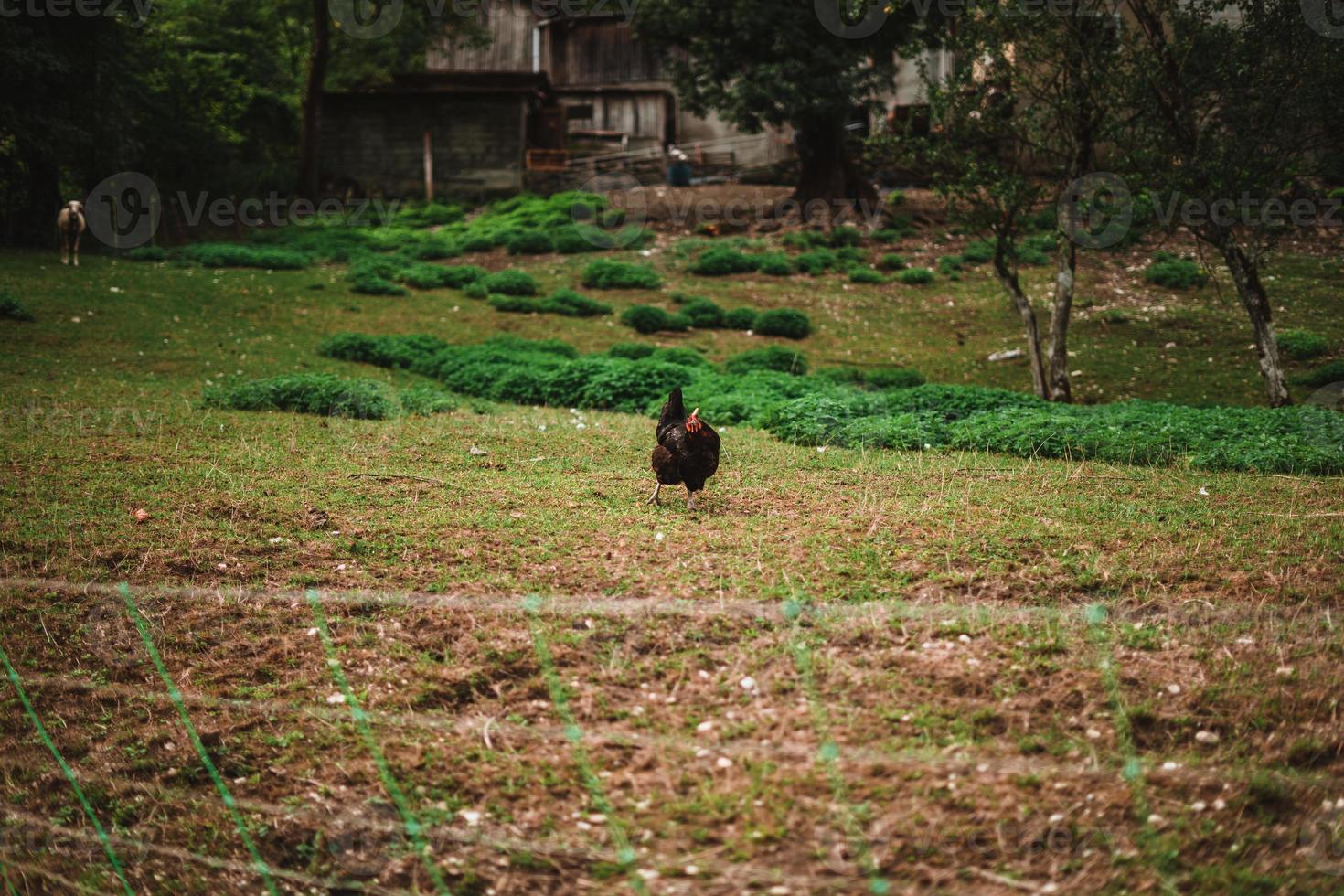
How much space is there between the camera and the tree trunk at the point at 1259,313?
1398 cm

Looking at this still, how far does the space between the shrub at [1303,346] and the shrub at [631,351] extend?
33.3 feet

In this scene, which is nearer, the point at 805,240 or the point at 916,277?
the point at 916,277

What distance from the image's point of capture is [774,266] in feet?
79.5

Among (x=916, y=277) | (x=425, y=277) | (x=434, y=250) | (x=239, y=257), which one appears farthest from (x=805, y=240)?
(x=239, y=257)

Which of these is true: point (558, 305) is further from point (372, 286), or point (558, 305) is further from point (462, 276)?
point (372, 286)

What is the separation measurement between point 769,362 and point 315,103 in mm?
20965

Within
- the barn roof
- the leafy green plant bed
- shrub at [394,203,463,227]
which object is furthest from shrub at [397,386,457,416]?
the barn roof

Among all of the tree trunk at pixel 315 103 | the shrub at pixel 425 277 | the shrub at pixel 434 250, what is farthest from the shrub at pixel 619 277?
the tree trunk at pixel 315 103

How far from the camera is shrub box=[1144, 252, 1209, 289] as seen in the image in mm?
21609

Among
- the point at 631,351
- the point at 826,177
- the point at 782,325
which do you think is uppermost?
the point at 826,177

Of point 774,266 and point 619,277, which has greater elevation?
point 774,266

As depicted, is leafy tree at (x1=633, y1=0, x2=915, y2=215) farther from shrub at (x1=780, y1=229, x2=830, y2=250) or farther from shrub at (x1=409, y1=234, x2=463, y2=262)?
shrub at (x1=409, y1=234, x2=463, y2=262)

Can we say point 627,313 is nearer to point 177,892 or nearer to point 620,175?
point 177,892

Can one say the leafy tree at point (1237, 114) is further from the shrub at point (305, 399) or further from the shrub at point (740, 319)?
the shrub at point (305, 399)
